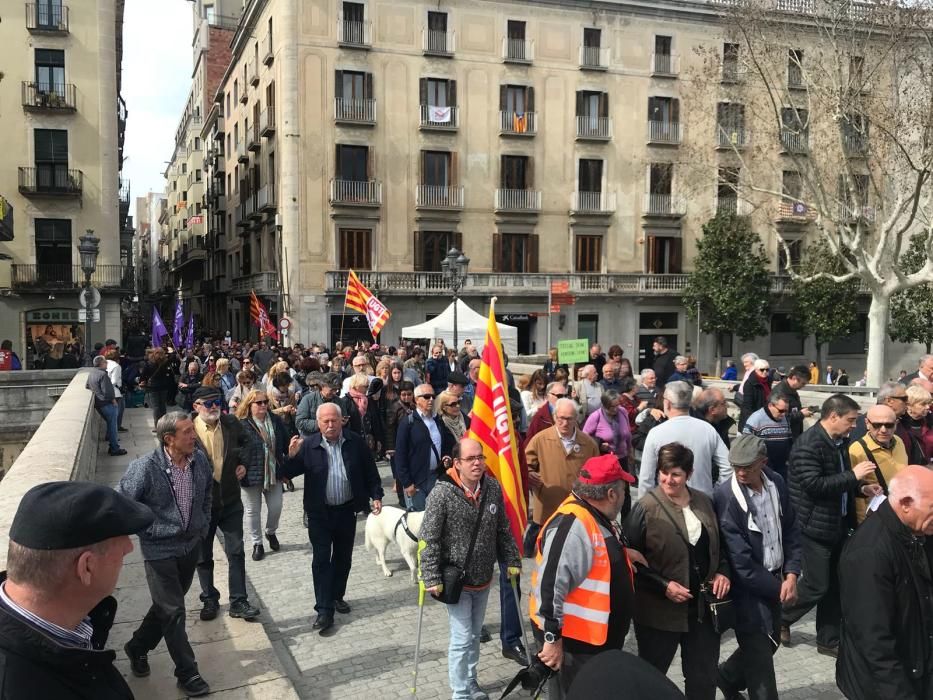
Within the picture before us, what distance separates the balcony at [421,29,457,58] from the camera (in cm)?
3044

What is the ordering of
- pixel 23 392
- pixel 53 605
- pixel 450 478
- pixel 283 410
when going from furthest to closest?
pixel 23 392 < pixel 283 410 < pixel 450 478 < pixel 53 605

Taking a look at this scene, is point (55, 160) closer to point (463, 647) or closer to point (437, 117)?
point (437, 117)

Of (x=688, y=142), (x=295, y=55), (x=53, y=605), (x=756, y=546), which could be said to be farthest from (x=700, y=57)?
(x=53, y=605)

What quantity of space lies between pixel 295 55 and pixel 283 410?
2477 centimetres

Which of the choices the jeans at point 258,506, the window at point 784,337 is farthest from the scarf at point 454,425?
the window at point 784,337

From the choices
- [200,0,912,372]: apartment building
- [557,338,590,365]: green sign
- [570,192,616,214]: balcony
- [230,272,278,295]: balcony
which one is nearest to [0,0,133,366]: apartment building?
[230,272,278,295]: balcony

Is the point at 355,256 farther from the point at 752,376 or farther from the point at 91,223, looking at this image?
the point at 752,376

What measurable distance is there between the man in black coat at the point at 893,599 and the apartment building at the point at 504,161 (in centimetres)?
2662

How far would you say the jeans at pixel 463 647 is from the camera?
4.50 m

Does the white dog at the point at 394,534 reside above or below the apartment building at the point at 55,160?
below

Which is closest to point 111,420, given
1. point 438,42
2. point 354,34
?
point 354,34

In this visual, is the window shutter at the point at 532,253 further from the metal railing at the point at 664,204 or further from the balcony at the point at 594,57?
the balcony at the point at 594,57

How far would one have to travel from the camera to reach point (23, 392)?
48.7 feet

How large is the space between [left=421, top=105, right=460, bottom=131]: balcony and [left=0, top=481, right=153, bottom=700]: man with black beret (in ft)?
98.9
